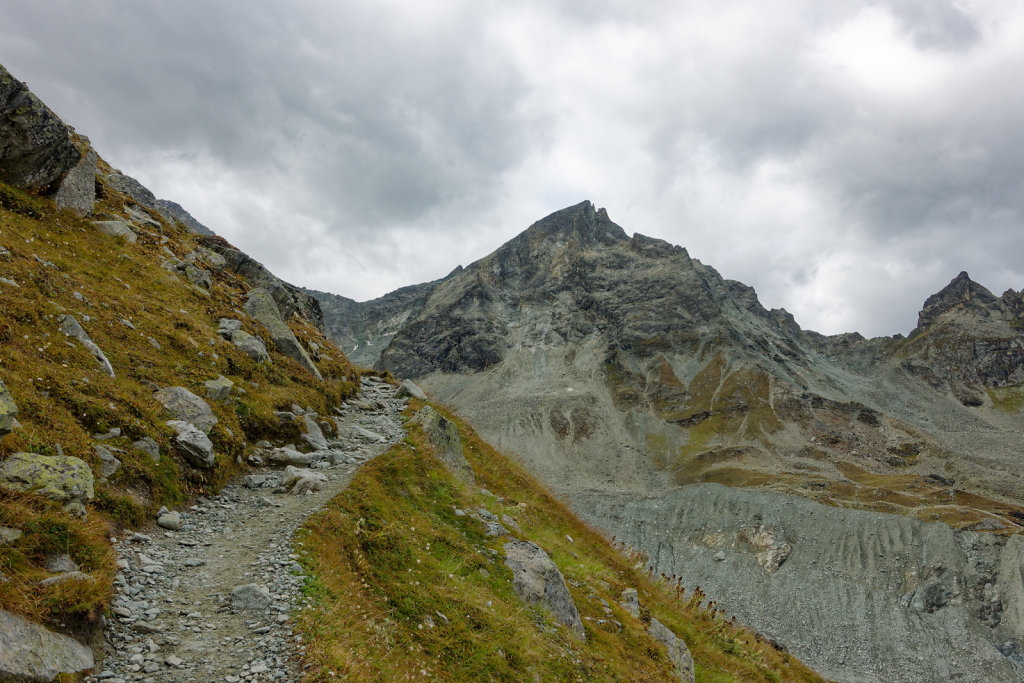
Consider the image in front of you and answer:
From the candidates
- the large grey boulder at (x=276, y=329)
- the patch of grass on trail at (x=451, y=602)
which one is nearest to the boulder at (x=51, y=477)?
the patch of grass on trail at (x=451, y=602)

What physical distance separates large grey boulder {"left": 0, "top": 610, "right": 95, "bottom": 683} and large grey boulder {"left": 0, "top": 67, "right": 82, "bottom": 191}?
23912 millimetres

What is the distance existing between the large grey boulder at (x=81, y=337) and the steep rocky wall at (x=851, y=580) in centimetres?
6281

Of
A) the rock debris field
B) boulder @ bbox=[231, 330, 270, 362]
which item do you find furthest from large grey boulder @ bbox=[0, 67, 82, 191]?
the rock debris field

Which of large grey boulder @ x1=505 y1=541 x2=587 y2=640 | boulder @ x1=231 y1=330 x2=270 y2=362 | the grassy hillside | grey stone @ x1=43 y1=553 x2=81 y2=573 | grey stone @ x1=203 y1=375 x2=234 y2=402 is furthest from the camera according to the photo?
boulder @ x1=231 y1=330 x2=270 y2=362

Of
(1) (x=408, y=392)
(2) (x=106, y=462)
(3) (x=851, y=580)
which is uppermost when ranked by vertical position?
(1) (x=408, y=392)

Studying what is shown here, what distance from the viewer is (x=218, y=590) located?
8.67m

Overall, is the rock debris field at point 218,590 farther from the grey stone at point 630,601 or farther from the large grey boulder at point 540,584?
the grey stone at point 630,601

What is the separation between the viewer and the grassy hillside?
712 cm

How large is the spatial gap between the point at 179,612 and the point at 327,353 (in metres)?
23.9

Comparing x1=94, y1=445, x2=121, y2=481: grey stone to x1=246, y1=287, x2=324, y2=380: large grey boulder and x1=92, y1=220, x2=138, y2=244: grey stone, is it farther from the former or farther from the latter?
x1=92, y1=220, x2=138, y2=244: grey stone

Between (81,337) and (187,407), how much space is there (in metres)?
3.38

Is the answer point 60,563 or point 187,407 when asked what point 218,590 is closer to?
point 60,563

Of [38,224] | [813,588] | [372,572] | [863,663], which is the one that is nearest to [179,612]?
[372,572]

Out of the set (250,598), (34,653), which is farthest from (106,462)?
(34,653)
